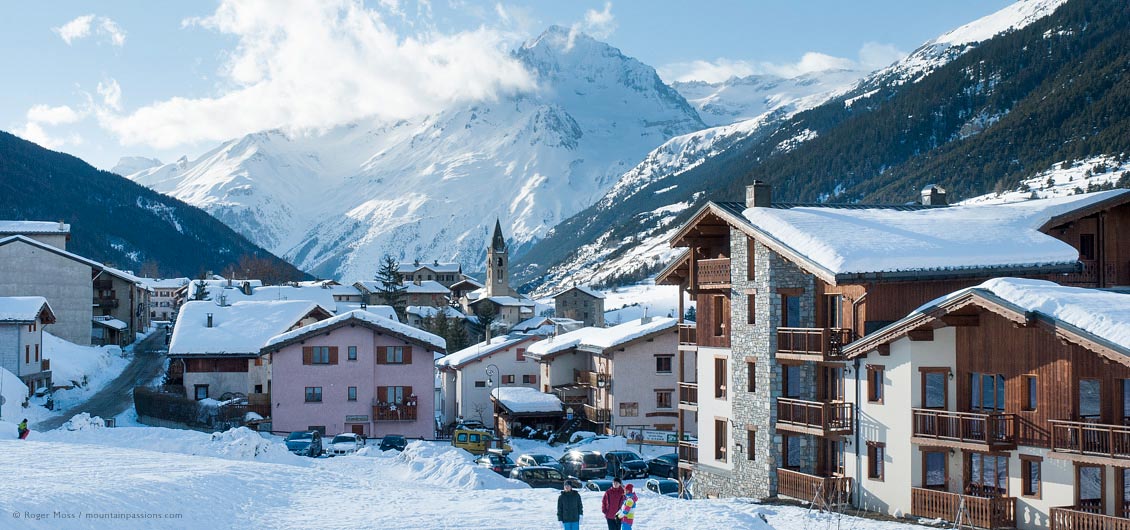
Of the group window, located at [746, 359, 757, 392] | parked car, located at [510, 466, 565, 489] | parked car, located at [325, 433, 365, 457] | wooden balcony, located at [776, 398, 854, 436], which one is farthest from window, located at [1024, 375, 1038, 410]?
parked car, located at [325, 433, 365, 457]

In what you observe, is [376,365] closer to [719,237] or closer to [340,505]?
[719,237]

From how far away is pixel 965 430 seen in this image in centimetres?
2644

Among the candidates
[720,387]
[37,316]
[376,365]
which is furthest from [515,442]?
[37,316]

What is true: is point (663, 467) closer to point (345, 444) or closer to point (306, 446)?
point (345, 444)

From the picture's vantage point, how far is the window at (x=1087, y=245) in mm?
36344

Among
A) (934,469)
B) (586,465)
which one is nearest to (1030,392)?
(934,469)

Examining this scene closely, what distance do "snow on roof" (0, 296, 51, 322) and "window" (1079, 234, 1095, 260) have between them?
58.0m

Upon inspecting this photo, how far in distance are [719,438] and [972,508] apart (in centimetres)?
1347

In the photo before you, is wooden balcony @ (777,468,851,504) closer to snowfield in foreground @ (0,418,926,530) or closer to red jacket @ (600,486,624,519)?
snowfield in foreground @ (0,418,926,530)

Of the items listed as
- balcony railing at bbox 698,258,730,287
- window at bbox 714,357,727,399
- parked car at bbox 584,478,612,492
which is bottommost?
parked car at bbox 584,478,612,492

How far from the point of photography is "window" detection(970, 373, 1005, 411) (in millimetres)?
26219

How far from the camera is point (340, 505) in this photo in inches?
981

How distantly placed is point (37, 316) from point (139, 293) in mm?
56514

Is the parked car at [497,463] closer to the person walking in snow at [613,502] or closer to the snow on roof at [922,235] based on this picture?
the snow on roof at [922,235]
